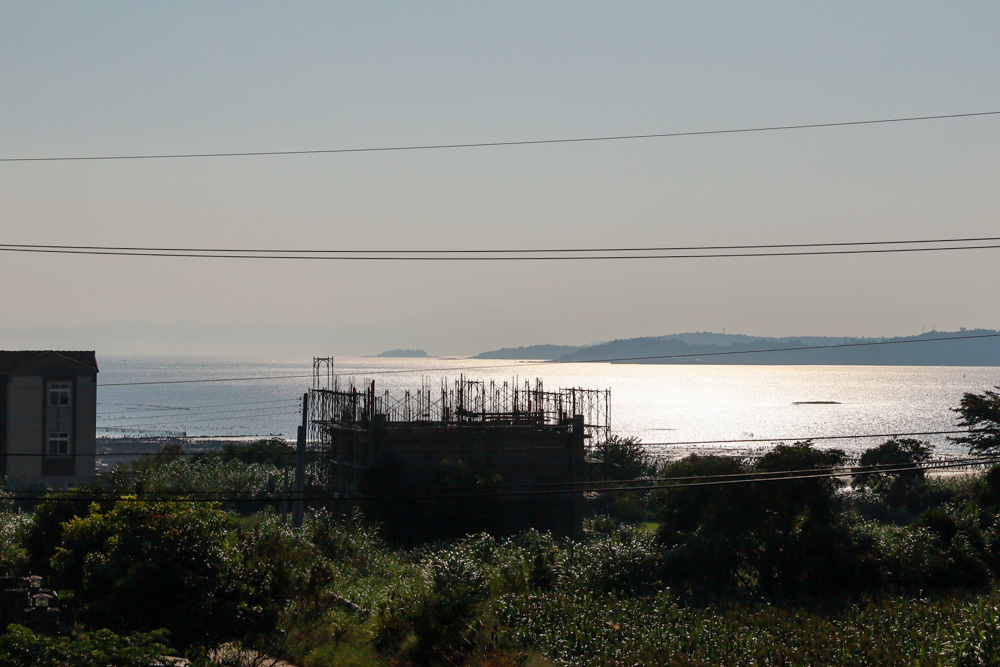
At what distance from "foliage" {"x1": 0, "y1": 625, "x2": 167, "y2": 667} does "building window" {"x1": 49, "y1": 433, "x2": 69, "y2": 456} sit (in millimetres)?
54102

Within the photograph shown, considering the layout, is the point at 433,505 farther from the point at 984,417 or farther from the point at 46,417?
the point at 984,417

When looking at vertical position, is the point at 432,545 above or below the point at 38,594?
below

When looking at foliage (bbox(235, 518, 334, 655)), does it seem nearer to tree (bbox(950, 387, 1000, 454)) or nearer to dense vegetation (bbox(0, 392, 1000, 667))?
dense vegetation (bbox(0, 392, 1000, 667))

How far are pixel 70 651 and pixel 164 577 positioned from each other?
541 centimetres

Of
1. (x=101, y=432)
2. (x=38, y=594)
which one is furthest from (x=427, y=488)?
(x=101, y=432)

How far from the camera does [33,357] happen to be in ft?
207

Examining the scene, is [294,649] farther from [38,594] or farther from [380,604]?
[38,594]

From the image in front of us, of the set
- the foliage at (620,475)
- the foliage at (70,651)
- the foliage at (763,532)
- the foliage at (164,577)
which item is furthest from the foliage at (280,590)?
the foliage at (620,475)

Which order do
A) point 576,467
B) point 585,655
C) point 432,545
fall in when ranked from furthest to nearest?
point 576,467, point 432,545, point 585,655

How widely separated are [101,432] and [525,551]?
17237cm

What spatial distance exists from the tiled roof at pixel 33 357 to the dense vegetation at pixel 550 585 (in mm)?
30277

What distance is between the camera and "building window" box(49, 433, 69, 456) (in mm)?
63125

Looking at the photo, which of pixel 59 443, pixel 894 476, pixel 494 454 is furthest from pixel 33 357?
pixel 894 476

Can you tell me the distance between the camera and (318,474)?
1976 inches
